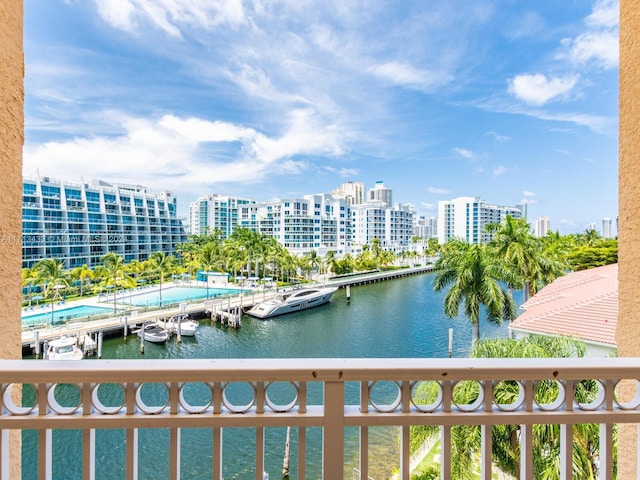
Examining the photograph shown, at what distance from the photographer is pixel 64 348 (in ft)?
22.0

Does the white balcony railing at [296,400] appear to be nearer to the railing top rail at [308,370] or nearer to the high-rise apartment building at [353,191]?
the railing top rail at [308,370]

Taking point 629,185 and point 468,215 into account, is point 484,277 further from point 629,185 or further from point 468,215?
point 468,215

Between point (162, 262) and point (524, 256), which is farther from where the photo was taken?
point (162, 262)

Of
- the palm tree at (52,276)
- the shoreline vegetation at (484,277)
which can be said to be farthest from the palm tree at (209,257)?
the palm tree at (52,276)

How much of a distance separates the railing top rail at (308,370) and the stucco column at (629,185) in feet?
1.06

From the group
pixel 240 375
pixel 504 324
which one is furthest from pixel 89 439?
pixel 504 324

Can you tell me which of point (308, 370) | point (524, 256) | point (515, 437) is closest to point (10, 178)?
point (308, 370)

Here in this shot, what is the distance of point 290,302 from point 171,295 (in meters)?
5.22

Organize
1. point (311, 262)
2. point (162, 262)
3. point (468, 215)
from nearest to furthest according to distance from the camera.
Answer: point (162, 262) → point (468, 215) → point (311, 262)

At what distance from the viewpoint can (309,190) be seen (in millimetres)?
30688

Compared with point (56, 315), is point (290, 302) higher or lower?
lower

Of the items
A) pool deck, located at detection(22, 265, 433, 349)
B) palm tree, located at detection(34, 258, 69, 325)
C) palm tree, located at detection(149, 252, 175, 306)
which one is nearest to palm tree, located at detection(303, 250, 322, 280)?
pool deck, located at detection(22, 265, 433, 349)

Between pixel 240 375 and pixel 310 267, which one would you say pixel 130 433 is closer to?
pixel 240 375

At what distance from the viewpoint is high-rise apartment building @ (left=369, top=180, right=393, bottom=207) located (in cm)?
3850
